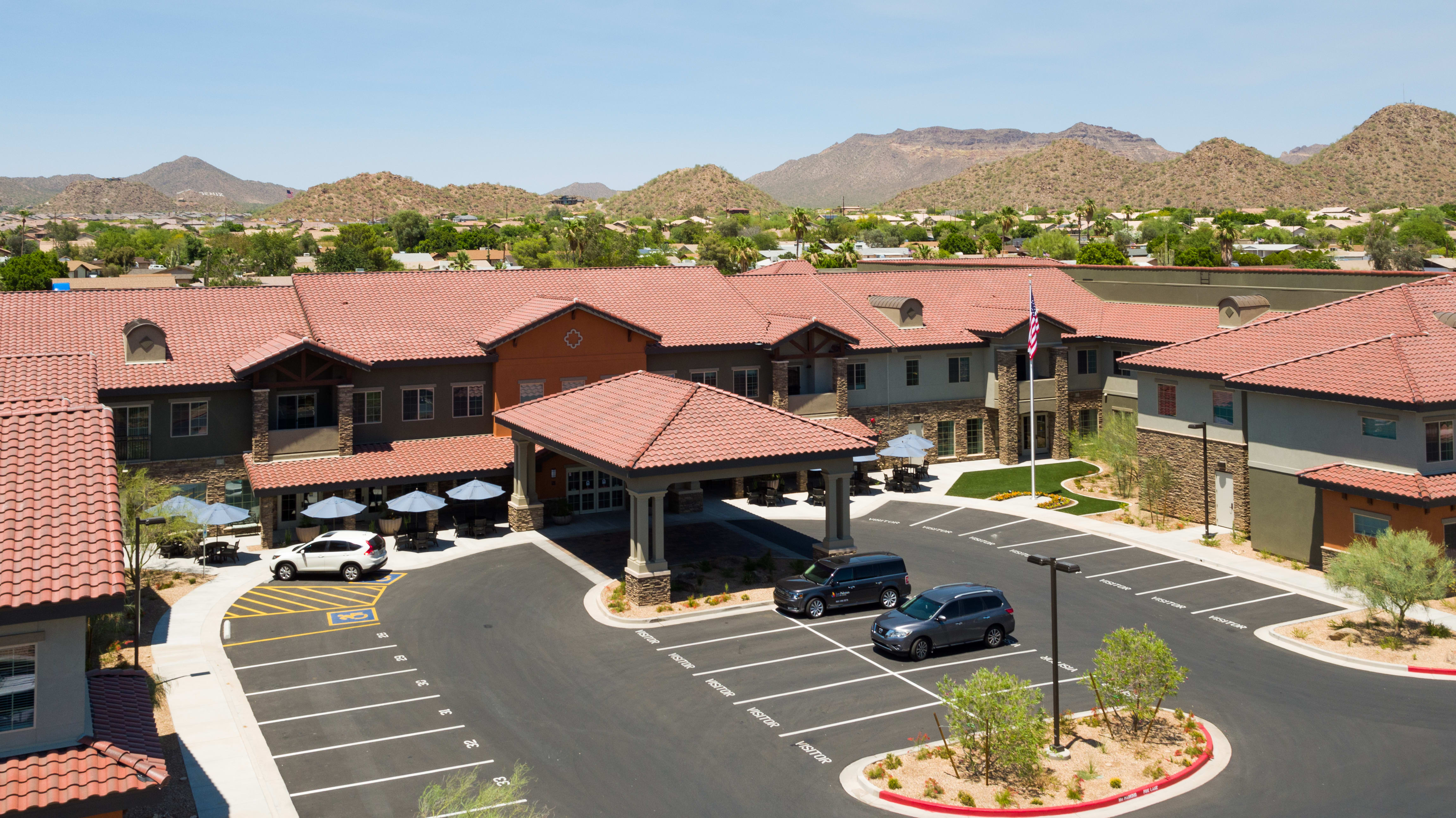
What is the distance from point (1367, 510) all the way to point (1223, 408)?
7896 mm

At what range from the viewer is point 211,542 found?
4112cm

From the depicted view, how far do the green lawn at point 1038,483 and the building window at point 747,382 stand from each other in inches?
407

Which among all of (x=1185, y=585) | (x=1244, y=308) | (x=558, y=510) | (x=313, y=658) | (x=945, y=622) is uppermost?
(x=1244, y=308)

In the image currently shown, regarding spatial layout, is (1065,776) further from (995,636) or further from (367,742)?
(367,742)

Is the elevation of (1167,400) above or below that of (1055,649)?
above

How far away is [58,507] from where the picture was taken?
1731 cm

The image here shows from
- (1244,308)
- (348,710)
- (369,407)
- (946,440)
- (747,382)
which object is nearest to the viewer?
(348,710)

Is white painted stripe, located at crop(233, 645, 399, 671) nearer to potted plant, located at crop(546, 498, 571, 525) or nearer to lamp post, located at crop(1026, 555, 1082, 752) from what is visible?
potted plant, located at crop(546, 498, 571, 525)

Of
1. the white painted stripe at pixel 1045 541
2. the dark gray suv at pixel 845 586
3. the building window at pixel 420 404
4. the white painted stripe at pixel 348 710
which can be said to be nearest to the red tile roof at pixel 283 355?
the building window at pixel 420 404

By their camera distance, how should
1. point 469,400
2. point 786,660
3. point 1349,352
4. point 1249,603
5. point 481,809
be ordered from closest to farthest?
point 481,809
point 786,660
point 1249,603
point 1349,352
point 469,400

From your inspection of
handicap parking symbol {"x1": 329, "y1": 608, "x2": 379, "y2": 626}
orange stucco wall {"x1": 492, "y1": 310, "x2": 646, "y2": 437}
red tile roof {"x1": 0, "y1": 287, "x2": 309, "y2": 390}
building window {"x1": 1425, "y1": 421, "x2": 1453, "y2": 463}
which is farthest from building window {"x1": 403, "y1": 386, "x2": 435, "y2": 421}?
building window {"x1": 1425, "y1": 421, "x2": 1453, "y2": 463}

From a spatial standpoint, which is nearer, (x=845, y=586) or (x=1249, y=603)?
(x=845, y=586)

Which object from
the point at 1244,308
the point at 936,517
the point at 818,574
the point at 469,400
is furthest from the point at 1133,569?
the point at 469,400

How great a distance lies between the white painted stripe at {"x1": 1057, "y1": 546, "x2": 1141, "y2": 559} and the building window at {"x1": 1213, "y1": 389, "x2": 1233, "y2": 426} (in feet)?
20.1
